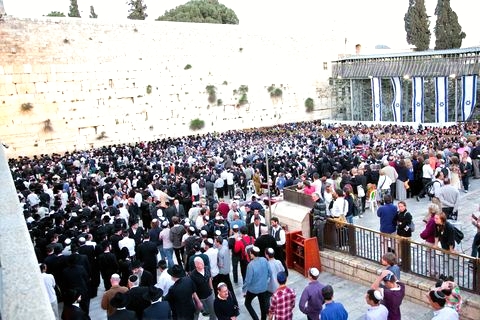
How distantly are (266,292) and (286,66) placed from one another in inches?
1056

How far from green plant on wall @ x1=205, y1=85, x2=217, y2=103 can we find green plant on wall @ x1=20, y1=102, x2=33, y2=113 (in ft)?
34.2

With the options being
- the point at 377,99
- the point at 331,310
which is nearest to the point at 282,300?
the point at 331,310

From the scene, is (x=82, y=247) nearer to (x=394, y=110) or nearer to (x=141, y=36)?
(x=141, y=36)

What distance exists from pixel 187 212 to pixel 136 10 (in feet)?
105

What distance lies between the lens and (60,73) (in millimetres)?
21781

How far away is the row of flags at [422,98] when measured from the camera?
23500 mm

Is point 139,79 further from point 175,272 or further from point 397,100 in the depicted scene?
point 175,272

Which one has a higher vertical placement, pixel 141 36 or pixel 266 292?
pixel 141 36

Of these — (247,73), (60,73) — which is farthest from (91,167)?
(247,73)

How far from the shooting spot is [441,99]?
2458 centimetres

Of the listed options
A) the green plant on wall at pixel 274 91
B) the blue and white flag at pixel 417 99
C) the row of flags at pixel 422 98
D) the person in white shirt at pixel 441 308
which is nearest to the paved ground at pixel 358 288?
the person in white shirt at pixel 441 308

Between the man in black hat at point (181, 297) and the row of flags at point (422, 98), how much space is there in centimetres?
2273

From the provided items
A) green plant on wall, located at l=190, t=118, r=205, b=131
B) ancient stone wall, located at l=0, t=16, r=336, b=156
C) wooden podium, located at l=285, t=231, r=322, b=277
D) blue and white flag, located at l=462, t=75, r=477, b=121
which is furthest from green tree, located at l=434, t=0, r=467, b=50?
wooden podium, located at l=285, t=231, r=322, b=277

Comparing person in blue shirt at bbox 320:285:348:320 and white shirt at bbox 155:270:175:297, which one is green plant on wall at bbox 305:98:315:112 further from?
person in blue shirt at bbox 320:285:348:320
